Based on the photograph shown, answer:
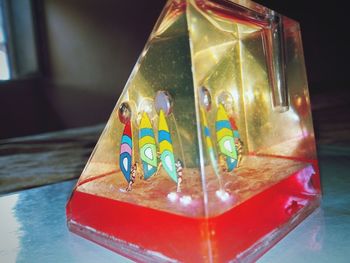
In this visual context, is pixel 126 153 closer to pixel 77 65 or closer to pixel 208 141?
pixel 208 141

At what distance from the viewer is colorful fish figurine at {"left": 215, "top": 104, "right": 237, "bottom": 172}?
423 mm

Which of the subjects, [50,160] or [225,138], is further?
[50,160]

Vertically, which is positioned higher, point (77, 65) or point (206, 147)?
point (77, 65)

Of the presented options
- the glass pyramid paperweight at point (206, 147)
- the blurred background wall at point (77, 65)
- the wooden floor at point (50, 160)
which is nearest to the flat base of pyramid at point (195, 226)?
the glass pyramid paperweight at point (206, 147)

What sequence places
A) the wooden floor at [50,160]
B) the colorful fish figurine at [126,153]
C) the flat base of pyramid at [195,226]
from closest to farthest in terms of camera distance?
the flat base of pyramid at [195,226] → the colorful fish figurine at [126,153] → the wooden floor at [50,160]

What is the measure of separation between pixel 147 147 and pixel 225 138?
88mm

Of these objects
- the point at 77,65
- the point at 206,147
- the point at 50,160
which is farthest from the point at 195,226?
the point at 77,65

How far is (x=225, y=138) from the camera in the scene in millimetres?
428

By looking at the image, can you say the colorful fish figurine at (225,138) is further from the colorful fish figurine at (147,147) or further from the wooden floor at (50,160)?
the wooden floor at (50,160)

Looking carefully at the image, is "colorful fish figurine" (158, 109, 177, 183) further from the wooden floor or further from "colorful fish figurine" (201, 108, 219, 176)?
the wooden floor

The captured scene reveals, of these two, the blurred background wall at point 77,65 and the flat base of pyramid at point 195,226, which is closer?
the flat base of pyramid at point 195,226

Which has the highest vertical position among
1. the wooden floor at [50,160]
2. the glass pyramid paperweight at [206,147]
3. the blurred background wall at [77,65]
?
the blurred background wall at [77,65]

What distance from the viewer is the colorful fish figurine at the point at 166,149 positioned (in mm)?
396

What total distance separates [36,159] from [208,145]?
1.16m
